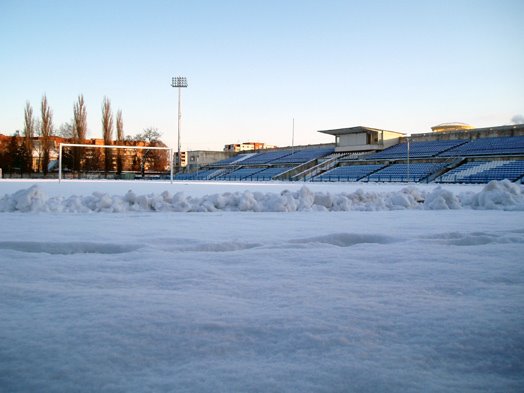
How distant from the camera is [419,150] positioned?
117 ft

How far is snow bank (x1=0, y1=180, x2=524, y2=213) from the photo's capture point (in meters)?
6.05

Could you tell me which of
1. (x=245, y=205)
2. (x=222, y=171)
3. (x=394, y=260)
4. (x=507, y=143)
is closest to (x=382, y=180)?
(x=507, y=143)

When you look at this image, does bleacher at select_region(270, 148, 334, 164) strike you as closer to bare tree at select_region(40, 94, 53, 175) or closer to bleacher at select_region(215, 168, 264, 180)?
bleacher at select_region(215, 168, 264, 180)

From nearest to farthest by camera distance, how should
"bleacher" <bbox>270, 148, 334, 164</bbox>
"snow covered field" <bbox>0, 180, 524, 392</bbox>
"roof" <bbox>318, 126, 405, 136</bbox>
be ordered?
"snow covered field" <bbox>0, 180, 524, 392</bbox> → "roof" <bbox>318, 126, 405, 136</bbox> → "bleacher" <bbox>270, 148, 334, 164</bbox>

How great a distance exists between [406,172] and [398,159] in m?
3.95

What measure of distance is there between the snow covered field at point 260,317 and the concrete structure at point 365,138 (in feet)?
123

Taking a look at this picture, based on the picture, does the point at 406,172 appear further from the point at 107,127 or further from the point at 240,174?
the point at 107,127

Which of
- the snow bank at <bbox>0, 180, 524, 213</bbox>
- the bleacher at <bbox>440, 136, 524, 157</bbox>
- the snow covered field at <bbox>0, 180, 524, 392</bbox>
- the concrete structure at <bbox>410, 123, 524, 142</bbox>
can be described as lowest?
the snow covered field at <bbox>0, 180, 524, 392</bbox>

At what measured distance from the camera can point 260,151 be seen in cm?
5519

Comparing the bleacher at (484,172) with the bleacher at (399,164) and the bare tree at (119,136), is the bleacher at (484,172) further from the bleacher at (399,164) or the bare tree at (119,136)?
the bare tree at (119,136)

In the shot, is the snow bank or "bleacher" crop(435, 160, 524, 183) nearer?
the snow bank

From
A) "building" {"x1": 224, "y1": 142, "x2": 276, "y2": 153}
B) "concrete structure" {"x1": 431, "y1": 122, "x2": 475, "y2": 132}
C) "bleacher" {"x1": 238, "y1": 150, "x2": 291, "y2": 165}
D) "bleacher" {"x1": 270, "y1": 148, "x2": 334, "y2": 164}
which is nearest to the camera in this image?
"bleacher" {"x1": 270, "y1": 148, "x2": 334, "y2": 164}

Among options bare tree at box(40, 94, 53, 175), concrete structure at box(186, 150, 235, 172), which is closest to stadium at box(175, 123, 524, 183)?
concrete structure at box(186, 150, 235, 172)

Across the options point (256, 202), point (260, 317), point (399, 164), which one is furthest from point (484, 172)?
point (260, 317)
